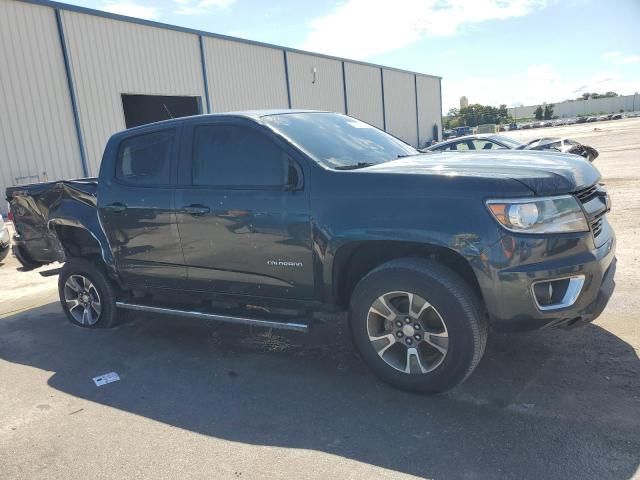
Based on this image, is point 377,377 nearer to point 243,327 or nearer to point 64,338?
point 243,327

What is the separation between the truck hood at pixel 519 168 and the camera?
3.11 m

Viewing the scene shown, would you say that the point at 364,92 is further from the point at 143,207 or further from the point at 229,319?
the point at 229,319

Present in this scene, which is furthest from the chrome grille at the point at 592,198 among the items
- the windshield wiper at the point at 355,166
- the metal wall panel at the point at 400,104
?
the metal wall panel at the point at 400,104

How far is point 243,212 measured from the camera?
3955 mm

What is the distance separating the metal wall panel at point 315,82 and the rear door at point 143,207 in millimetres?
20263

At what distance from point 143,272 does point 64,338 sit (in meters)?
1.26

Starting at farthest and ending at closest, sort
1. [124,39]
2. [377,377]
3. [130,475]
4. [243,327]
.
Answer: [124,39] → [243,327] → [377,377] → [130,475]

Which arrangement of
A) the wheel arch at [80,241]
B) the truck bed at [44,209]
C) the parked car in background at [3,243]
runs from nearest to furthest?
1. the wheel arch at [80,241]
2. the truck bed at [44,209]
3. the parked car in background at [3,243]

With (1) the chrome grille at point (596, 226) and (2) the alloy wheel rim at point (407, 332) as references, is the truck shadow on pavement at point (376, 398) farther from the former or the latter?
(1) the chrome grille at point (596, 226)

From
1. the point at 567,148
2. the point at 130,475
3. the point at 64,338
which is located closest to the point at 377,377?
the point at 130,475

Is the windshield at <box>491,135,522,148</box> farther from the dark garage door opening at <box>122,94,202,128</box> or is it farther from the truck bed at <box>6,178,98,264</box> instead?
the dark garage door opening at <box>122,94,202,128</box>

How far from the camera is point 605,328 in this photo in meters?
4.28

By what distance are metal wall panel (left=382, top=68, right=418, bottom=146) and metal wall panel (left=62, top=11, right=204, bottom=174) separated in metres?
18.0

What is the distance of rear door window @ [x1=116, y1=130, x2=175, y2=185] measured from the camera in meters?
4.55
